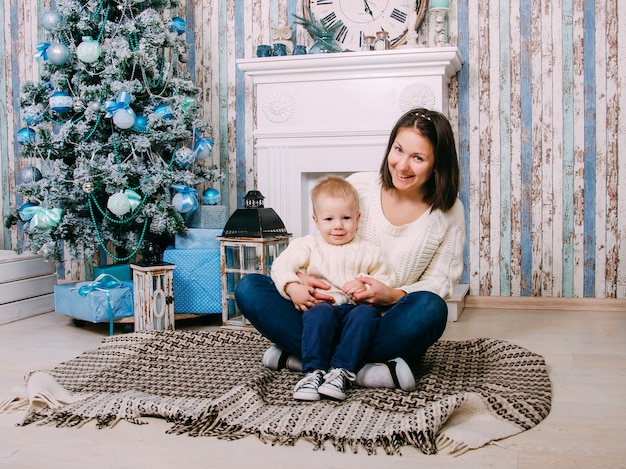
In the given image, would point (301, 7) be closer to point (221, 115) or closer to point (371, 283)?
point (221, 115)

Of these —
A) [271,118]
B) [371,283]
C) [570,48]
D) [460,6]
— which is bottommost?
[371,283]

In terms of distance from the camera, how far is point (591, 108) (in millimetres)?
3154

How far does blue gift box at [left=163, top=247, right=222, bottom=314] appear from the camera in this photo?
2.88 metres

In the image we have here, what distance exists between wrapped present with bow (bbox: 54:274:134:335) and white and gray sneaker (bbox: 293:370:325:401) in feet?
3.84

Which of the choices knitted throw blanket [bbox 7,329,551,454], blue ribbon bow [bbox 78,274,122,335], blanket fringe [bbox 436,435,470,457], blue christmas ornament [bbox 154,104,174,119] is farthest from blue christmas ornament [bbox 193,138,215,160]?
blanket fringe [bbox 436,435,470,457]

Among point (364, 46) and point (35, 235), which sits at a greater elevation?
point (364, 46)

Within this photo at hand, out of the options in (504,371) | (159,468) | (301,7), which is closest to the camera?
(159,468)

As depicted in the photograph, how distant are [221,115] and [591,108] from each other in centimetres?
181

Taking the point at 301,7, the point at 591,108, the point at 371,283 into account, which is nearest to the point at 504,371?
the point at 371,283

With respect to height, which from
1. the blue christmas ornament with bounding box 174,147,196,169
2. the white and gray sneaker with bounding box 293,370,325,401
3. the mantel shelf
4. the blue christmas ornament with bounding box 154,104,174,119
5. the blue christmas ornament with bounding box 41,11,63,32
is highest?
the blue christmas ornament with bounding box 41,11,63,32

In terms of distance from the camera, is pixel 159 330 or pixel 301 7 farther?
pixel 301 7

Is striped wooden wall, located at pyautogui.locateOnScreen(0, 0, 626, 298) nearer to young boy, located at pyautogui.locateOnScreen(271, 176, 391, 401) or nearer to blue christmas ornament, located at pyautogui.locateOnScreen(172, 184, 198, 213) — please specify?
blue christmas ornament, located at pyautogui.locateOnScreen(172, 184, 198, 213)

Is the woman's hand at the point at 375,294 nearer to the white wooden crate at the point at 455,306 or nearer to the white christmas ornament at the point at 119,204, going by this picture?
the white wooden crate at the point at 455,306

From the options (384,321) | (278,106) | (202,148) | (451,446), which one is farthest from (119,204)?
(451,446)
